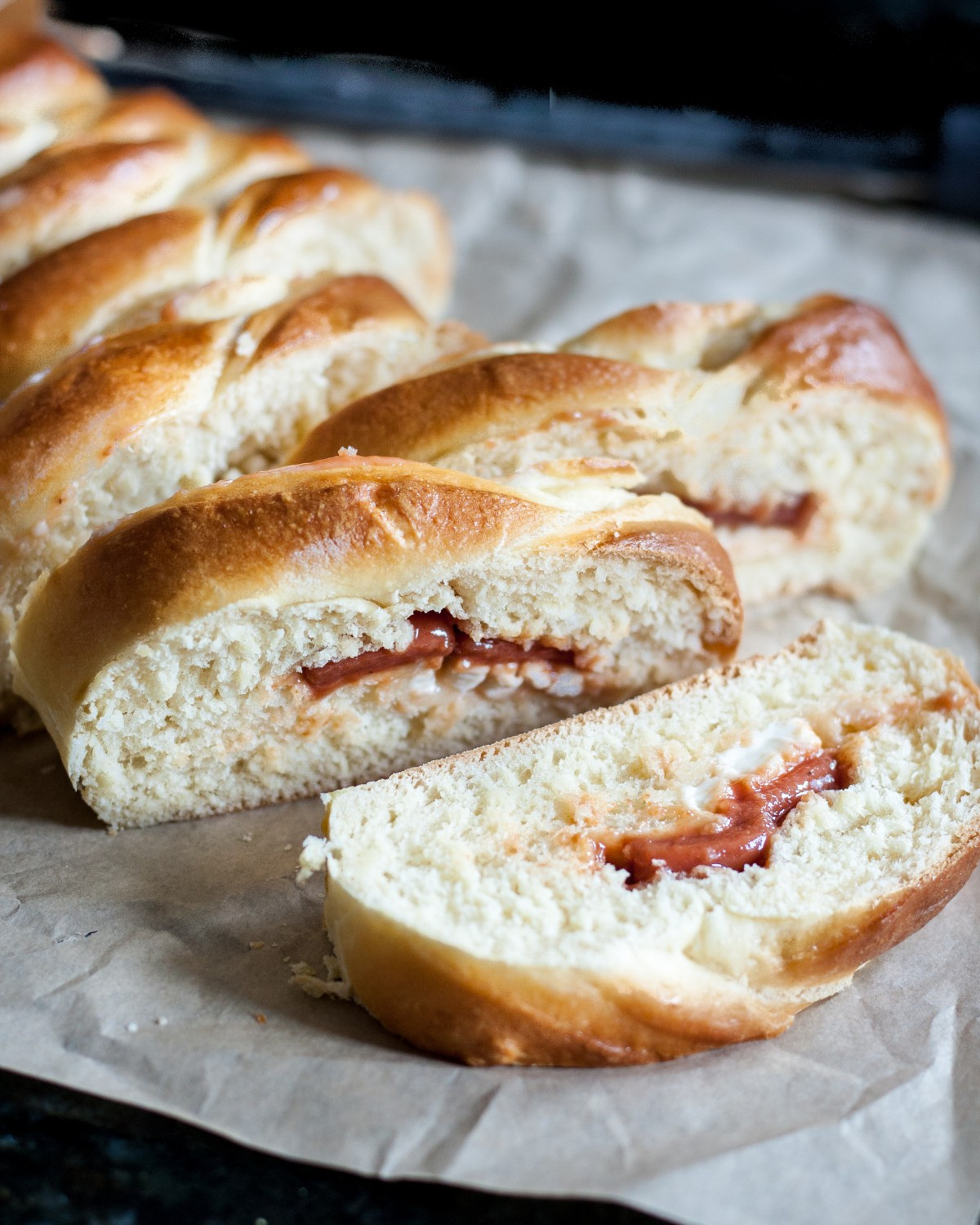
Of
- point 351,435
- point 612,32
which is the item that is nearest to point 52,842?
point 351,435

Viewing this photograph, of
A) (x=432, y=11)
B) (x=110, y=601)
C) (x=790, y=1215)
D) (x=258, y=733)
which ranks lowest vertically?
(x=790, y=1215)

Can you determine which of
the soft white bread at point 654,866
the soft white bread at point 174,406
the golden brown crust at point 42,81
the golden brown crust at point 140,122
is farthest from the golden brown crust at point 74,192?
the soft white bread at point 654,866

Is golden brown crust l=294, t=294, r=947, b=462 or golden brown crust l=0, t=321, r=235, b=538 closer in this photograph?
golden brown crust l=0, t=321, r=235, b=538

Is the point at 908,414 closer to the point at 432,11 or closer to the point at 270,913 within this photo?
→ the point at 270,913

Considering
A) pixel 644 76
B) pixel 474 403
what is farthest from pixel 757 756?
pixel 644 76

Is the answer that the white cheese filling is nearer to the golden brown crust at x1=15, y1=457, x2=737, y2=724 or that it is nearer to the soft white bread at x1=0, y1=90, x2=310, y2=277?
the golden brown crust at x1=15, y1=457, x2=737, y2=724

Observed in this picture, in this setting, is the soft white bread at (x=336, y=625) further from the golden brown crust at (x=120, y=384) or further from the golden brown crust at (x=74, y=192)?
the golden brown crust at (x=74, y=192)

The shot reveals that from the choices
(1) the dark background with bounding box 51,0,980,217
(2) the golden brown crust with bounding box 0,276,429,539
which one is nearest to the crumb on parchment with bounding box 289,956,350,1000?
(2) the golden brown crust with bounding box 0,276,429,539

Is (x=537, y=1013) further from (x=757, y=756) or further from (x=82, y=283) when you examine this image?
(x=82, y=283)
